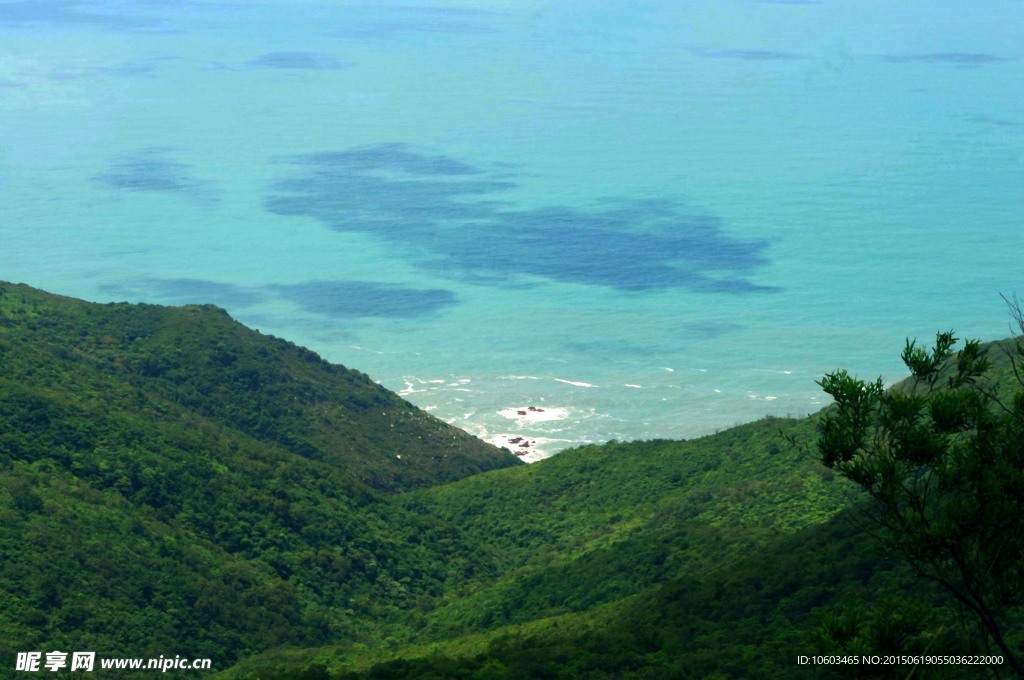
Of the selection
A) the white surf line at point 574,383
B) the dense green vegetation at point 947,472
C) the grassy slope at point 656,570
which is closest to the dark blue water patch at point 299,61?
the white surf line at point 574,383

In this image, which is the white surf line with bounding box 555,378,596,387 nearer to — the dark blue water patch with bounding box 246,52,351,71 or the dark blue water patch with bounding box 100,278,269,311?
the dark blue water patch with bounding box 100,278,269,311

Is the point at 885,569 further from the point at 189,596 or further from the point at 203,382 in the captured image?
the point at 203,382

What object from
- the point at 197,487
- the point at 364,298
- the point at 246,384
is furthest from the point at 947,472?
the point at 364,298

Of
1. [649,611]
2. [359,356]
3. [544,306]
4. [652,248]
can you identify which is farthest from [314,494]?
[652,248]

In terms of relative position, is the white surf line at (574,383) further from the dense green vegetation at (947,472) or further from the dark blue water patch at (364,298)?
the dense green vegetation at (947,472)

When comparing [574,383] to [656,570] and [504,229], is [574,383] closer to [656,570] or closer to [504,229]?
[504,229]
